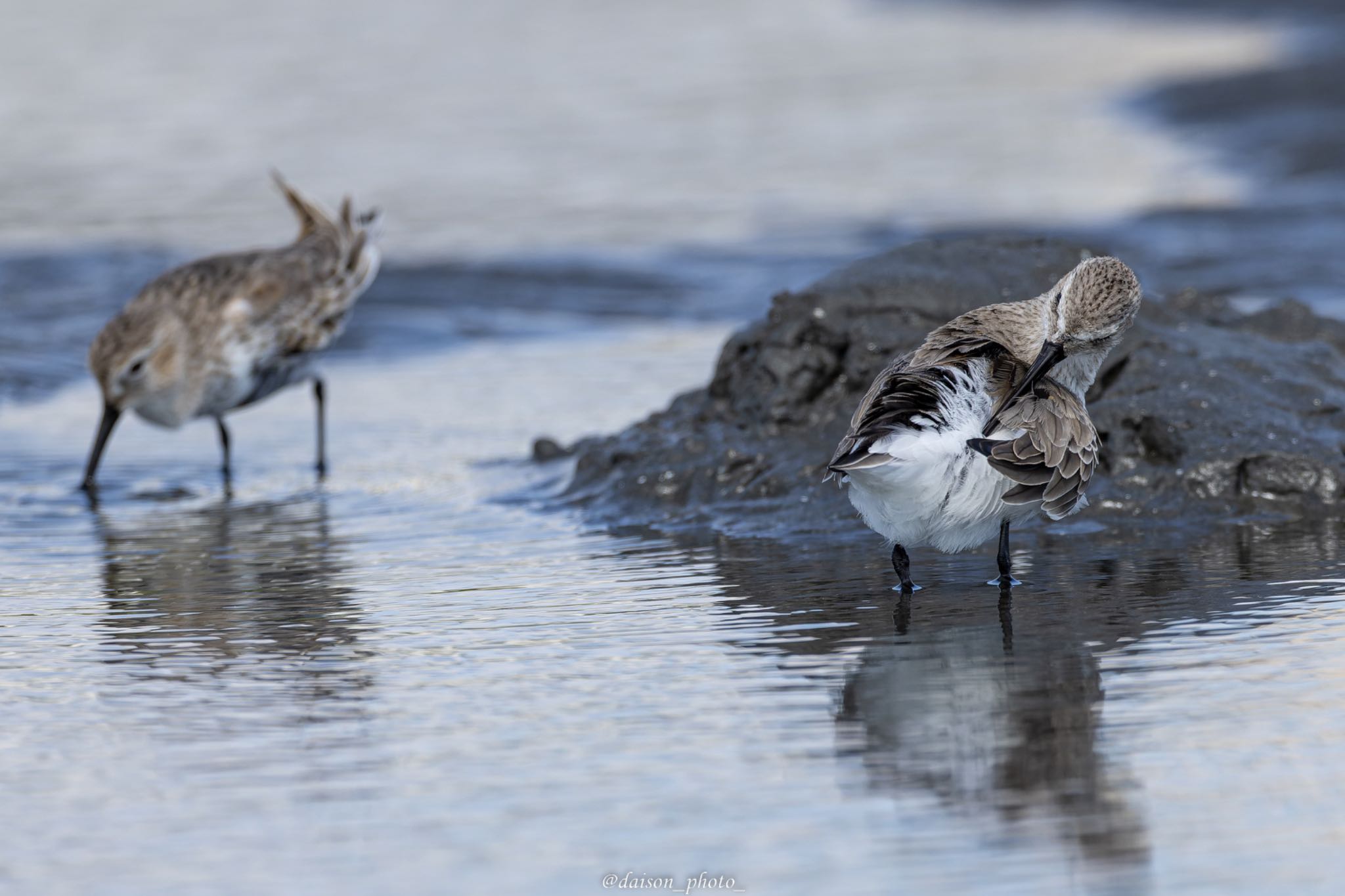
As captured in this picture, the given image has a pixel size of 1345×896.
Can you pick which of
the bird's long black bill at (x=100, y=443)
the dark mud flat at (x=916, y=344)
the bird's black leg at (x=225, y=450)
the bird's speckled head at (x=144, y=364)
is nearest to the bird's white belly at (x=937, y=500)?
the dark mud flat at (x=916, y=344)

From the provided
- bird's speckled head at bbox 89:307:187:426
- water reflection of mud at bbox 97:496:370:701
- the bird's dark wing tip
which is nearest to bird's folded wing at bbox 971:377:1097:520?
the bird's dark wing tip

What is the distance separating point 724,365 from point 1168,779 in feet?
13.8

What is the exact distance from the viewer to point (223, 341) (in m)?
9.82

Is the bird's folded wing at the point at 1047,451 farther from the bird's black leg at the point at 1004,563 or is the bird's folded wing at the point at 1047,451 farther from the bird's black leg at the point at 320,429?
the bird's black leg at the point at 320,429

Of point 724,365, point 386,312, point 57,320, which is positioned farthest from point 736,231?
point 724,365

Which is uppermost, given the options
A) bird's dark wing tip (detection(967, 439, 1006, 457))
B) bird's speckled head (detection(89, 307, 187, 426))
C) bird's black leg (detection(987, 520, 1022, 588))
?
bird's speckled head (detection(89, 307, 187, 426))

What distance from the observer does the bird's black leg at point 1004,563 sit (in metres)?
6.07

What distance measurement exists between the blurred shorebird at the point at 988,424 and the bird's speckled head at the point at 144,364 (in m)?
4.55

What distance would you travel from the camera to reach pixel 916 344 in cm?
783

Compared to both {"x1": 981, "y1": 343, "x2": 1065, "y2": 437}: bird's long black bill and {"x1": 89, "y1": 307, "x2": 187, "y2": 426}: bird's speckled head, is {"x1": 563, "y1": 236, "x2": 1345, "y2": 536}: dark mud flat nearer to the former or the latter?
{"x1": 981, "y1": 343, "x2": 1065, "y2": 437}: bird's long black bill

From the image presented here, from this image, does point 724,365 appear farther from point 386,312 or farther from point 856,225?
point 856,225

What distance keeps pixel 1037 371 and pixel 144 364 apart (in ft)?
16.6

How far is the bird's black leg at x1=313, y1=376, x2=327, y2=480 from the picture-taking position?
912 cm

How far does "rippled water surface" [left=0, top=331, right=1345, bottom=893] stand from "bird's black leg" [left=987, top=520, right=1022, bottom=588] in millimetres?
76
